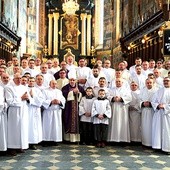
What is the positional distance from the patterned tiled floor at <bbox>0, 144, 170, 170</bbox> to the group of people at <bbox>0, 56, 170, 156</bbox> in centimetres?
30

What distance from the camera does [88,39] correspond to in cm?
2722

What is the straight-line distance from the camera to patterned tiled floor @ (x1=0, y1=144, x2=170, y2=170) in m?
6.43

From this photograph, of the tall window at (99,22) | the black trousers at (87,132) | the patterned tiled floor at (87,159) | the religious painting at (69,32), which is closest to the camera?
the patterned tiled floor at (87,159)

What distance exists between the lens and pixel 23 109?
7383mm

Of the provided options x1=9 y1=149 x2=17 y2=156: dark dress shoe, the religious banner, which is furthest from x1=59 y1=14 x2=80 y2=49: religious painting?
x1=9 y1=149 x2=17 y2=156: dark dress shoe

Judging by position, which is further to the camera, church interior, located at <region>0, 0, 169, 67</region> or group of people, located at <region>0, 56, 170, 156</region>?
church interior, located at <region>0, 0, 169, 67</region>

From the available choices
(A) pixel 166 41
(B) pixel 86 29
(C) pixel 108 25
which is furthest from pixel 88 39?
(A) pixel 166 41

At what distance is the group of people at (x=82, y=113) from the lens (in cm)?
727

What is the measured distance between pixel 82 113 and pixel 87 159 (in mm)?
1856

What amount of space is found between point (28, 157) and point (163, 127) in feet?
10.3

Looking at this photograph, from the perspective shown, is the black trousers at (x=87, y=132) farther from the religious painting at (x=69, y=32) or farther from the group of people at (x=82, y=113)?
the religious painting at (x=69, y=32)

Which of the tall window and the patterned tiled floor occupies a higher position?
the tall window

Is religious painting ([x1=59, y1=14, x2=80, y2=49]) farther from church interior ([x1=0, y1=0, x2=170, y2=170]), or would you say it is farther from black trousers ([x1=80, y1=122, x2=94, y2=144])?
black trousers ([x1=80, y1=122, x2=94, y2=144])

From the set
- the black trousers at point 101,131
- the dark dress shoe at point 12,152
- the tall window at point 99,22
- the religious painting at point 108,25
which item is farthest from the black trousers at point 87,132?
the tall window at point 99,22
